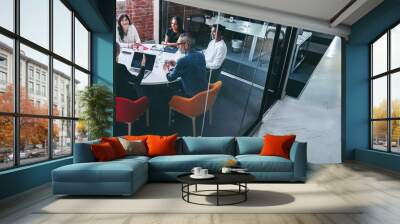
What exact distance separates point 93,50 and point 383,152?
277 inches

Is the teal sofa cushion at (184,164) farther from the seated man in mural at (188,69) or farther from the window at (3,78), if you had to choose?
the seated man in mural at (188,69)

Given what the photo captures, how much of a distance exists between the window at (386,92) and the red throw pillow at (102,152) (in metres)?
5.87

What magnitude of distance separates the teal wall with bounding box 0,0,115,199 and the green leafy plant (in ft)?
3.37

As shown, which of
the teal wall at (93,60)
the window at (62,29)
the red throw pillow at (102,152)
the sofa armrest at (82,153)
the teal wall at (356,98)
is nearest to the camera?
the teal wall at (93,60)

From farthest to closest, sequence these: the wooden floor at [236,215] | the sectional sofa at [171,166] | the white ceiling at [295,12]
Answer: the white ceiling at [295,12], the sectional sofa at [171,166], the wooden floor at [236,215]

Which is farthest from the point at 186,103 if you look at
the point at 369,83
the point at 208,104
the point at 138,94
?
the point at 369,83

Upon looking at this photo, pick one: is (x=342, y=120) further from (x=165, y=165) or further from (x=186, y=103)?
(x=165, y=165)

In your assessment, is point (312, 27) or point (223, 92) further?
point (223, 92)

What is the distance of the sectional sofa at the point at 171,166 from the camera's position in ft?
15.8

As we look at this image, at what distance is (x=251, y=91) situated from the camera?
9.70 metres

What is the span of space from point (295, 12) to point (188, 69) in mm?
2988

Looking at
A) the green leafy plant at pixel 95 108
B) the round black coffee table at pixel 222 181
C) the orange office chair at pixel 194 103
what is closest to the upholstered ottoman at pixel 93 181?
the round black coffee table at pixel 222 181

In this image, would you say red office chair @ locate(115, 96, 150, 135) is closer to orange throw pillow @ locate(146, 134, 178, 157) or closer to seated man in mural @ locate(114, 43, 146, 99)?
seated man in mural @ locate(114, 43, 146, 99)

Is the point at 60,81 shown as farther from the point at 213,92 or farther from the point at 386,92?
the point at 386,92
